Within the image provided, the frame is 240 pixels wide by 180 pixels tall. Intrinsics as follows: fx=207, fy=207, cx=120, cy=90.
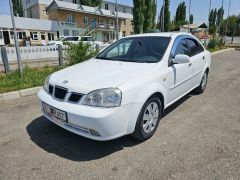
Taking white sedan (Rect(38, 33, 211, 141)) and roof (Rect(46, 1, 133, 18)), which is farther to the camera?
roof (Rect(46, 1, 133, 18))

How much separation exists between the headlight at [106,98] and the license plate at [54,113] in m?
0.43

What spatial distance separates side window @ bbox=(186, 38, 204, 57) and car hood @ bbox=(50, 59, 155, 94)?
1.65m

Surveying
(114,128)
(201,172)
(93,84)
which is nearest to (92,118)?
(114,128)

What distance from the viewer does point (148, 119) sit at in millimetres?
3090

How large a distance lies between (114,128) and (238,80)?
593cm

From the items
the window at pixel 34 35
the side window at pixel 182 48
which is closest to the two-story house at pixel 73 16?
the window at pixel 34 35

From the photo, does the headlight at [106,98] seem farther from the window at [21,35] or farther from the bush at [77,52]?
the window at [21,35]

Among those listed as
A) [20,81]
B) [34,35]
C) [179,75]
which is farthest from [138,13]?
[179,75]

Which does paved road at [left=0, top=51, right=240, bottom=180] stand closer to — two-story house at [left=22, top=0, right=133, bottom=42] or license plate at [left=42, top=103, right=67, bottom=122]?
license plate at [left=42, top=103, right=67, bottom=122]

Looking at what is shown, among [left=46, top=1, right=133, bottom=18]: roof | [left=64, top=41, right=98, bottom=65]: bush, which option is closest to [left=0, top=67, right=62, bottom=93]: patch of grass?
[left=64, top=41, right=98, bottom=65]: bush

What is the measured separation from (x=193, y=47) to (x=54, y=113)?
338 centimetres

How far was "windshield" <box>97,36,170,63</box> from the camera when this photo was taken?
11.7 feet

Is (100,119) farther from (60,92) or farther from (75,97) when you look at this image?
(60,92)

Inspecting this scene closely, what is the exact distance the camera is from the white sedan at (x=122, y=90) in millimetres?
2551
